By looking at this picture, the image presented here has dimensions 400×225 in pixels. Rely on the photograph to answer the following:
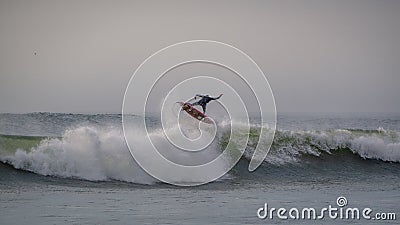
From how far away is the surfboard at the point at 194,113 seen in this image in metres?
9.09

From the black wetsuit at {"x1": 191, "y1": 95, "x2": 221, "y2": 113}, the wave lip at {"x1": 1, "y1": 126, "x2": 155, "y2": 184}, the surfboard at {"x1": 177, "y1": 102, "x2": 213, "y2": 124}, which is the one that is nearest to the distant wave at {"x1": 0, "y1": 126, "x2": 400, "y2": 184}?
the wave lip at {"x1": 1, "y1": 126, "x2": 155, "y2": 184}

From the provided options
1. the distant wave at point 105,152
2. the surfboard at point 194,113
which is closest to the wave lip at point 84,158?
the distant wave at point 105,152

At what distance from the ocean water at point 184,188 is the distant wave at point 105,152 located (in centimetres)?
1

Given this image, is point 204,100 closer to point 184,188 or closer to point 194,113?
point 194,113

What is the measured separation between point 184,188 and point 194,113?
3.07 feet

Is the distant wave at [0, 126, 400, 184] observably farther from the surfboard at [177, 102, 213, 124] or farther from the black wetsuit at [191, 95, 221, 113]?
the black wetsuit at [191, 95, 221, 113]

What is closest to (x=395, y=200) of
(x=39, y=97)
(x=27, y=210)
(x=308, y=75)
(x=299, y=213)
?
(x=299, y=213)

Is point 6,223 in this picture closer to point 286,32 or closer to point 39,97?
point 39,97

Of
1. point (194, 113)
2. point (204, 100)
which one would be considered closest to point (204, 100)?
point (204, 100)

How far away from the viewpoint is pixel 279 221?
307 inches

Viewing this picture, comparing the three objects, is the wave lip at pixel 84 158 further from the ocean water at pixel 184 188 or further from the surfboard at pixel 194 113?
the surfboard at pixel 194 113

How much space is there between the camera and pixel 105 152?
10.1 metres

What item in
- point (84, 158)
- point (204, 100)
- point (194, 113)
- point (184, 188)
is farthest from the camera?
point (84, 158)

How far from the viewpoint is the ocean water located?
26.3 ft
